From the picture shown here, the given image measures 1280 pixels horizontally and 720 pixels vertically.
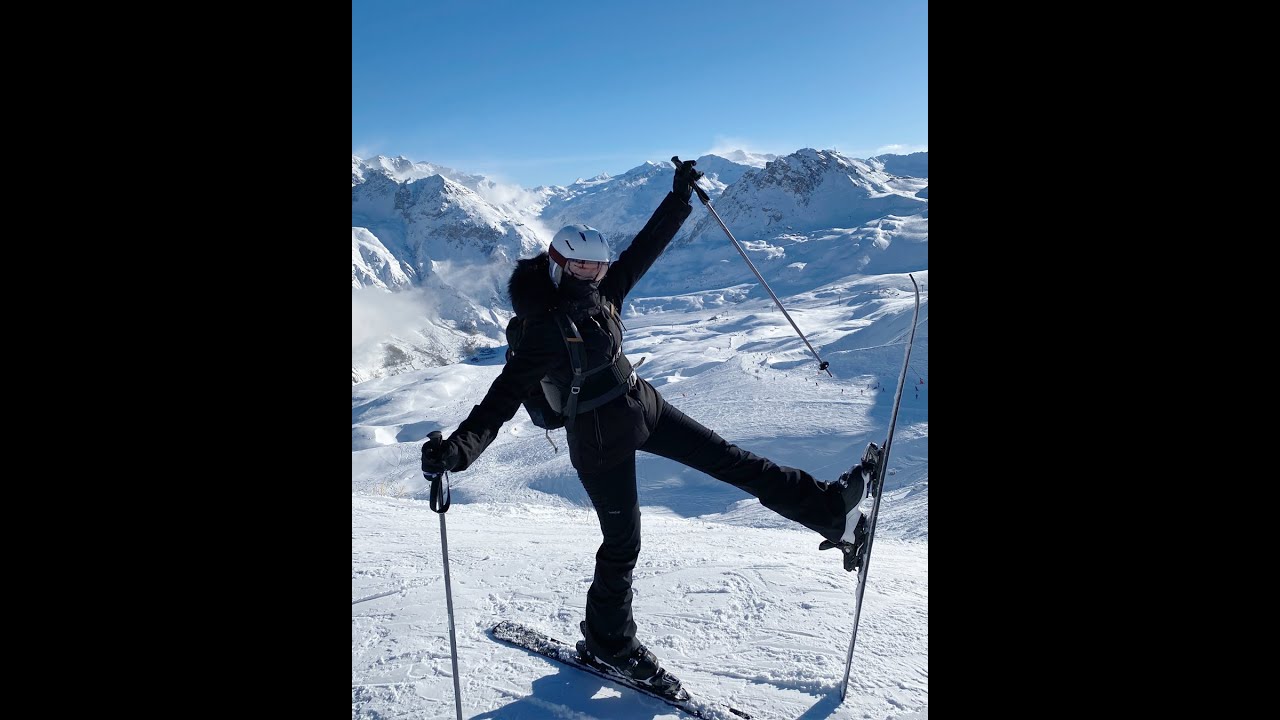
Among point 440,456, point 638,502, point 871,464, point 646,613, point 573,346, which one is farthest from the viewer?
point 646,613

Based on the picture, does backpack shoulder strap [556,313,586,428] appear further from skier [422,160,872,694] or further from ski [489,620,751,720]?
ski [489,620,751,720]

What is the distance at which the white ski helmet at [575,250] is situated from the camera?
308 centimetres

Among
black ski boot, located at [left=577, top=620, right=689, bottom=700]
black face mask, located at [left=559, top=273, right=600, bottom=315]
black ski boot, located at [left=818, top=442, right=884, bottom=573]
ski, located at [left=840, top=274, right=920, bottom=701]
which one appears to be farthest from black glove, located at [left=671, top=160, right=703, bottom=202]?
black ski boot, located at [left=577, top=620, right=689, bottom=700]

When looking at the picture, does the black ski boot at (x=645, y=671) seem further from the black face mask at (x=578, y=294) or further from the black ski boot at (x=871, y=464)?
the black face mask at (x=578, y=294)

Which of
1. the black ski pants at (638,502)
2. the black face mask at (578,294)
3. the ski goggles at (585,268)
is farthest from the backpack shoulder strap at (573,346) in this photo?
the black ski pants at (638,502)

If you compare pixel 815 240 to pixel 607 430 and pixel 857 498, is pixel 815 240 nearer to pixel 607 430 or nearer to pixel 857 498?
pixel 857 498

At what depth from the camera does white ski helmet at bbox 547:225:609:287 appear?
3.08 metres

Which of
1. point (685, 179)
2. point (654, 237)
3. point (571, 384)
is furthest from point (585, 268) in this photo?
point (685, 179)

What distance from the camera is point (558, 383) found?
3.11 metres

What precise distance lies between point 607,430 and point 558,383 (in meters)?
0.31

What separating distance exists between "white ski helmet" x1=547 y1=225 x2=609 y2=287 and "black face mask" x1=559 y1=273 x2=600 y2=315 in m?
0.04

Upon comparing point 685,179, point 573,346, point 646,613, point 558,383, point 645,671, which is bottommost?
point 646,613
